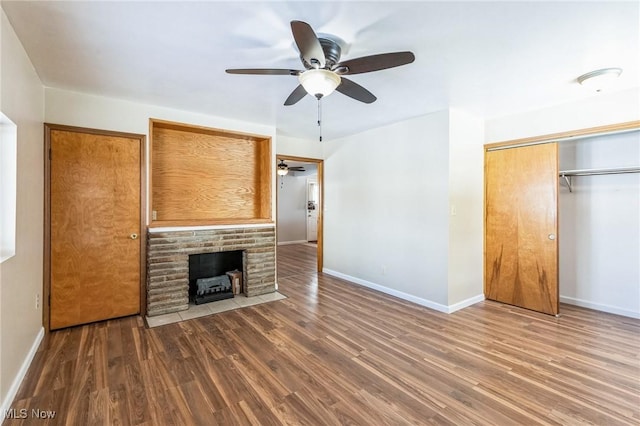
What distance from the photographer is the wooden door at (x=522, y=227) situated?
352 cm

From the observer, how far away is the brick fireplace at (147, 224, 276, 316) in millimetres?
3469

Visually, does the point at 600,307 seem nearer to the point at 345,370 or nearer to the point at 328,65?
the point at 345,370

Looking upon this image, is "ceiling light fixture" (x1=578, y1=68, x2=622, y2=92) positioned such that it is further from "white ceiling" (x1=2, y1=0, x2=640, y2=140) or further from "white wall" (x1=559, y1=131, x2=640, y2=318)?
"white wall" (x1=559, y1=131, x2=640, y2=318)

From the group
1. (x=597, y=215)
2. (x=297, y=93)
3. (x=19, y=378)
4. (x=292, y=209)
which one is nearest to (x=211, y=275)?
(x=19, y=378)

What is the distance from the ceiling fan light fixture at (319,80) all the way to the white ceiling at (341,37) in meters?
0.26

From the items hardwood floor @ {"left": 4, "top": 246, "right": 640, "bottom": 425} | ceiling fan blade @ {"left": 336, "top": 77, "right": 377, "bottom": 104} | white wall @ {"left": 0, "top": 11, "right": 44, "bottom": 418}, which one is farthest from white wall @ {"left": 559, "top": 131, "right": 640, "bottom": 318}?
white wall @ {"left": 0, "top": 11, "right": 44, "bottom": 418}

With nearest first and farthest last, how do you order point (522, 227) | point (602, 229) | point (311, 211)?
point (602, 229) < point (522, 227) < point (311, 211)

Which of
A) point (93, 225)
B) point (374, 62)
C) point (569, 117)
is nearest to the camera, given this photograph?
point (374, 62)

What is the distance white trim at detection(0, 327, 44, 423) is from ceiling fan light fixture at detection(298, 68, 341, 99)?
2785 mm

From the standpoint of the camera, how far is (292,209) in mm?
9688

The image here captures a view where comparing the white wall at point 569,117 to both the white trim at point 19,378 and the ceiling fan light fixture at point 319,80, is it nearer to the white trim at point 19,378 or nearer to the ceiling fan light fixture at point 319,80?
the ceiling fan light fixture at point 319,80

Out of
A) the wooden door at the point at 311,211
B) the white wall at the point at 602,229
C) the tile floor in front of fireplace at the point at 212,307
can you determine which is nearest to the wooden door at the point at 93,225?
the tile floor in front of fireplace at the point at 212,307

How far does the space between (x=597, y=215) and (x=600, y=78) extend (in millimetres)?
1736

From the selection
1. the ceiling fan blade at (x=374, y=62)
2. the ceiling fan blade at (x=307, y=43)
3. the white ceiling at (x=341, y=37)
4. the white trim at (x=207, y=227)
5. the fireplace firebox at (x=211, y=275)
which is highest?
the white ceiling at (x=341, y=37)
